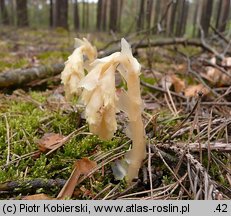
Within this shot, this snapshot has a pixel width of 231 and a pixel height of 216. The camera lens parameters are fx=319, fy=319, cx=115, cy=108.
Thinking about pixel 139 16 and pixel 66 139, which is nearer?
pixel 66 139

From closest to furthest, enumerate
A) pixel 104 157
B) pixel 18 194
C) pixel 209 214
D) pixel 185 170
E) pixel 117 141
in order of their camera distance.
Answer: pixel 209 214, pixel 18 194, pixel 185 170, pixel 104 157, pixel 117 141

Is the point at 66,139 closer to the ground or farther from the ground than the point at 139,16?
closer to the ground

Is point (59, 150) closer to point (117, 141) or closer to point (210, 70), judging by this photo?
point (117, 141)

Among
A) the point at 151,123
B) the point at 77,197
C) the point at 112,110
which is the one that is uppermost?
the point at 112,110

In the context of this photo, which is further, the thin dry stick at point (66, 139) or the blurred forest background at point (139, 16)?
the blurred forest background at point (139, 16)

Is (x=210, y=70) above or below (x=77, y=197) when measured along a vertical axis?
above

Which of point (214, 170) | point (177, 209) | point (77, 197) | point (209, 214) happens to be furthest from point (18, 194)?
point (214, 170)

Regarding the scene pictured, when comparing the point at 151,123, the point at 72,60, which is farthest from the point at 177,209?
the point at 72,60

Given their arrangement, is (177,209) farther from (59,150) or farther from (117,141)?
(59,150)

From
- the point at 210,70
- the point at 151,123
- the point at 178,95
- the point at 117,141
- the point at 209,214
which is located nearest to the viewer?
the point at 209,214

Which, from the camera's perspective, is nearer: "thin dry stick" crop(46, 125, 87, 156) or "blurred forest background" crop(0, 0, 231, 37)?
"thin dry stick" crop(46, 125, 87, 156)

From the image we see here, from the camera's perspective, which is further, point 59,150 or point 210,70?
point 210,70
